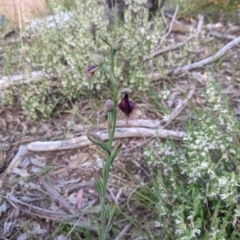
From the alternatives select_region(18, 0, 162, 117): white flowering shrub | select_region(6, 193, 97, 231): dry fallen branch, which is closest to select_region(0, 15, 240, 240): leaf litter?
select_region(6, 193, 97, 231): dry fallen branch

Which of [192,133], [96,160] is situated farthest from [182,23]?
[192,133]

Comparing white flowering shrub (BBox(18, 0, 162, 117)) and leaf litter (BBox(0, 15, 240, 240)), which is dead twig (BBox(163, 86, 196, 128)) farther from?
white flowering shrub (BBox(18, 0, 162, 117))

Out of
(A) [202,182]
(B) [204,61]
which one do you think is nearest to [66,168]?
(A) [202,182]

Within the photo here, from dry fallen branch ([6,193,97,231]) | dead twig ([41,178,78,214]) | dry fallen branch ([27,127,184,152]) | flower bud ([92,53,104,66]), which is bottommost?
dry fallen branch ([6,193,97,231])

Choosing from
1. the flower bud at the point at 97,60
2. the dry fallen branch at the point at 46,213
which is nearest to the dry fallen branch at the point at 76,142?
the dry fallen branch at the point at 46,213

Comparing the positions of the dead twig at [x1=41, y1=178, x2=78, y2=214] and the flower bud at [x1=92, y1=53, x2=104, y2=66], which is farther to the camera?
the dead twig at [x1=41, y1=178, x2=78, y2=214]

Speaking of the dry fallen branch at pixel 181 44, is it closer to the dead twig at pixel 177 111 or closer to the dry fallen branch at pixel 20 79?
the dead twig at pixel 177 111
